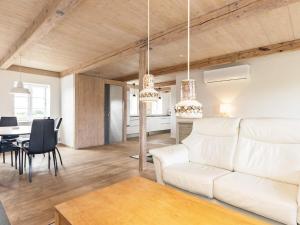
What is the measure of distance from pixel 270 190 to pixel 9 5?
368 centimetres

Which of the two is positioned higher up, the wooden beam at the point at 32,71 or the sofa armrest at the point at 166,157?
the wooden beam at the point at 32,71

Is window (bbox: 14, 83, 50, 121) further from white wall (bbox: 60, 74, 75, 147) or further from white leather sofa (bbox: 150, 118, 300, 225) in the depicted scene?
white leather sofa (bbox: 150, 118, 300, 225)

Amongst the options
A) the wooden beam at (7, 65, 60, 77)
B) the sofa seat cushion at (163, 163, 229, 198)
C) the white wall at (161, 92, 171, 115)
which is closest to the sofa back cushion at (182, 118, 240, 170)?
the sofa seat cushion at (163, 163, 229, 198)

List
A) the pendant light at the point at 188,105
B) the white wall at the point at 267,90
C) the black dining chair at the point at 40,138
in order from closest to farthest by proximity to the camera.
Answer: the pendant light at the point at 188,105, the black dining chair at the point at 40,138, the white wall at the point at 267,90

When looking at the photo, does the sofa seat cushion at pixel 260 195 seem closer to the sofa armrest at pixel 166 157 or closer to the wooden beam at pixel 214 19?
the sofa armrest at pixel 166 157

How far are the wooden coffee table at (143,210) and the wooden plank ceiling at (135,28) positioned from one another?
2132mm

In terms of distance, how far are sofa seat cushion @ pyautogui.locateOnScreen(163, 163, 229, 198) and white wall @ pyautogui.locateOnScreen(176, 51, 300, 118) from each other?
116 inches

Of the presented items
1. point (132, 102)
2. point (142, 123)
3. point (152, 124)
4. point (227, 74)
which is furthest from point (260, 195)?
point (132, 102)

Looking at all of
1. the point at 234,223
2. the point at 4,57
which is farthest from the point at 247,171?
the point at 4,57

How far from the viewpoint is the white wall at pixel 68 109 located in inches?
220

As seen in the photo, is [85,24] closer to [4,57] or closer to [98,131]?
[4,57]

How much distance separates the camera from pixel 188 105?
126 cm

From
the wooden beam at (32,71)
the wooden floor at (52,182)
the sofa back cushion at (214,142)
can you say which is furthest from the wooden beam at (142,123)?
the wooden beam at (32,71)

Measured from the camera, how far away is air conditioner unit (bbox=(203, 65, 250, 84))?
4527 mm
